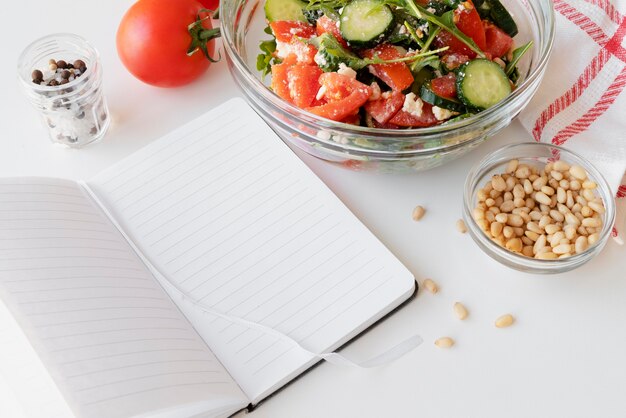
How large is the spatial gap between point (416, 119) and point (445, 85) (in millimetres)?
82

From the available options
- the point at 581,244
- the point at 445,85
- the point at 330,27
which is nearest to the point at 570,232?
the point at 581,244

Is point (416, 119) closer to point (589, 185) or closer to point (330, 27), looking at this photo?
point (330, 27)

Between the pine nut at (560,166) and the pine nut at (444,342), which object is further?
the pine nut at (560,166)

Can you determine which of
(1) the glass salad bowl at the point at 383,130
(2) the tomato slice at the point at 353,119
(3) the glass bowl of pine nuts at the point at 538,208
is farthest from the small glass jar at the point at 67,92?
(3) the glass bowl of pine nuts at the point at 538,208

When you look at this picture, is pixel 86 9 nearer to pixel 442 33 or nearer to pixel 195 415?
pixel 442 33

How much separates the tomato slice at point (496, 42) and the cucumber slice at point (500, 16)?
25 mm

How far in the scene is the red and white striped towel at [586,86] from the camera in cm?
150

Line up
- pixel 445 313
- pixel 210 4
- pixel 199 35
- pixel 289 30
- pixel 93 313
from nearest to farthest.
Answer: pixel 93 313, pixel 445 313, pixel 289 30, pixel 199 35, pixel 210 4

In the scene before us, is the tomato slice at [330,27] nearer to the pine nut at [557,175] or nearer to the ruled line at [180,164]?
the ruled line at [180,164]

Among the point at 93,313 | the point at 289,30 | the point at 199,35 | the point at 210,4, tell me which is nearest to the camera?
the point at 93,313

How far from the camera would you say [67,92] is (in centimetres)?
150

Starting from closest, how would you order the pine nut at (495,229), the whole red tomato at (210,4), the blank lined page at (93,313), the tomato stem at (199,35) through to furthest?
the blank lined page at (93,313) → the pine nut at (495,229) → the tomato stem at (199,35) → the whole red tomato at (210,4)

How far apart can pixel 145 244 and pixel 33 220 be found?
7.9 inches

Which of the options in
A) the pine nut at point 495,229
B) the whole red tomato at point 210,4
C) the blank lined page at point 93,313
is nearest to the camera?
the blank lined page at point 93,313
